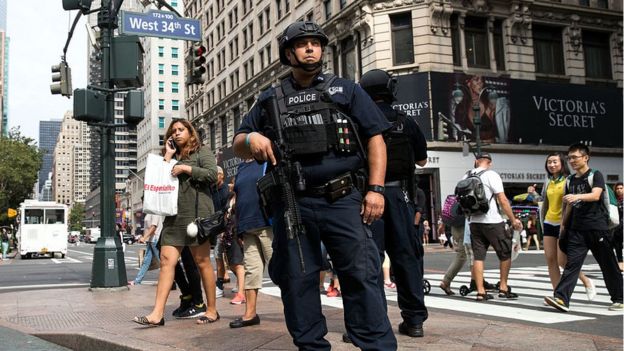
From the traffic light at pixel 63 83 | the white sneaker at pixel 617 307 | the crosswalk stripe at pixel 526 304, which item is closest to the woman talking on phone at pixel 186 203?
the crosswalk stripe at pixel 526 304

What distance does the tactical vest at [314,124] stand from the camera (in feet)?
10.5

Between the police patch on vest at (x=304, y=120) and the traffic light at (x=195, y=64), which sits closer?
the police patch on vest at (x=304, y=120)

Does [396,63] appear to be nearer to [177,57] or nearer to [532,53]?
[532,53]

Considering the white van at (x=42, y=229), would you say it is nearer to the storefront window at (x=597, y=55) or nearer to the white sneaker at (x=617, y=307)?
the white sneaker at (x=617, y=307)

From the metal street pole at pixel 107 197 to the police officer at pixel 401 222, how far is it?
566 cm

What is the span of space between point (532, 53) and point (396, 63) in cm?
732

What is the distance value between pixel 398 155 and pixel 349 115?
1.63 meters

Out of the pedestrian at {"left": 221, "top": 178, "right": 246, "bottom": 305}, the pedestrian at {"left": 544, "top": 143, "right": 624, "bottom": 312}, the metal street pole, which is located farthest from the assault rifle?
the metal street pole

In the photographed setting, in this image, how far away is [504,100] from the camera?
95.9ft

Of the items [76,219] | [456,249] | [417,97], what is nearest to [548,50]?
[417,97]

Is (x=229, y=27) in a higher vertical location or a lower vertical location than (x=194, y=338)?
higher

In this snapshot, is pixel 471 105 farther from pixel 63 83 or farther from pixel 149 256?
pixel 63 83

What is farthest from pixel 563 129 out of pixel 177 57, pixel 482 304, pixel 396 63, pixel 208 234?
pixel 177 57

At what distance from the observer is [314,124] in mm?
3211
